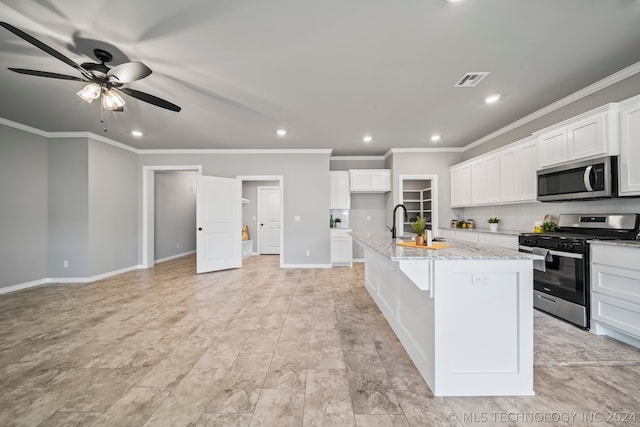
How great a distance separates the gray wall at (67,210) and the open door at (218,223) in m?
1.85

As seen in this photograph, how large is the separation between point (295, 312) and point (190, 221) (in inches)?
242

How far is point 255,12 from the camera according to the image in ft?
6.22

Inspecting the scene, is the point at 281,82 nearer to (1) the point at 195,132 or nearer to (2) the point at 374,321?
(1) the point at 195,132

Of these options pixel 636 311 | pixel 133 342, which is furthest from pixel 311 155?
pixel 636 311

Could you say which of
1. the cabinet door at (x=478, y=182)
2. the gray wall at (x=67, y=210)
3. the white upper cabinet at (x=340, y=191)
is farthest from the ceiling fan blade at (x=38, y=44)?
the cabinet door at (x=478, y=182)

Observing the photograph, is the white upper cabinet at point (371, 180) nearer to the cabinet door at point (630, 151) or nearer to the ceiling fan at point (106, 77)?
the cabinet door at point (630, 151)

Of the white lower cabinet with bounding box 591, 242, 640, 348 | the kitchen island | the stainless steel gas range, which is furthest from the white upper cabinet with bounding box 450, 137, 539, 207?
the kitchen island

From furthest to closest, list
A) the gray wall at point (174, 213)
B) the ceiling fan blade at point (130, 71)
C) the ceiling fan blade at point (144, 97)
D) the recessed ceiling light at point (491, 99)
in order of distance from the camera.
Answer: the gray wall at point (174, 213)
the recessed ceiling light at point (491, 99)
the ceiling fan blade at point (144, 97)
the ceiling fan blade at point (130, 71)

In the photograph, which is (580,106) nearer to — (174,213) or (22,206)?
(22,206)

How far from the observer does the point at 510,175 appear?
3994 mm

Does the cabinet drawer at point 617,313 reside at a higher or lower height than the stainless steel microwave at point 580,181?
lower

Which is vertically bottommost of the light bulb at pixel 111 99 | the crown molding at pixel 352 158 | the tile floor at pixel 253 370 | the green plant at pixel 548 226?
the tile floor at pixel 253 370

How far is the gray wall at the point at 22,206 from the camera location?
4.02m

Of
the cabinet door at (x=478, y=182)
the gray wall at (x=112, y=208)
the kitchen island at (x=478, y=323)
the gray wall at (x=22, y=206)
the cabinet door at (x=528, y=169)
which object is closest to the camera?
the kitchen island at (x=478, y=323)
